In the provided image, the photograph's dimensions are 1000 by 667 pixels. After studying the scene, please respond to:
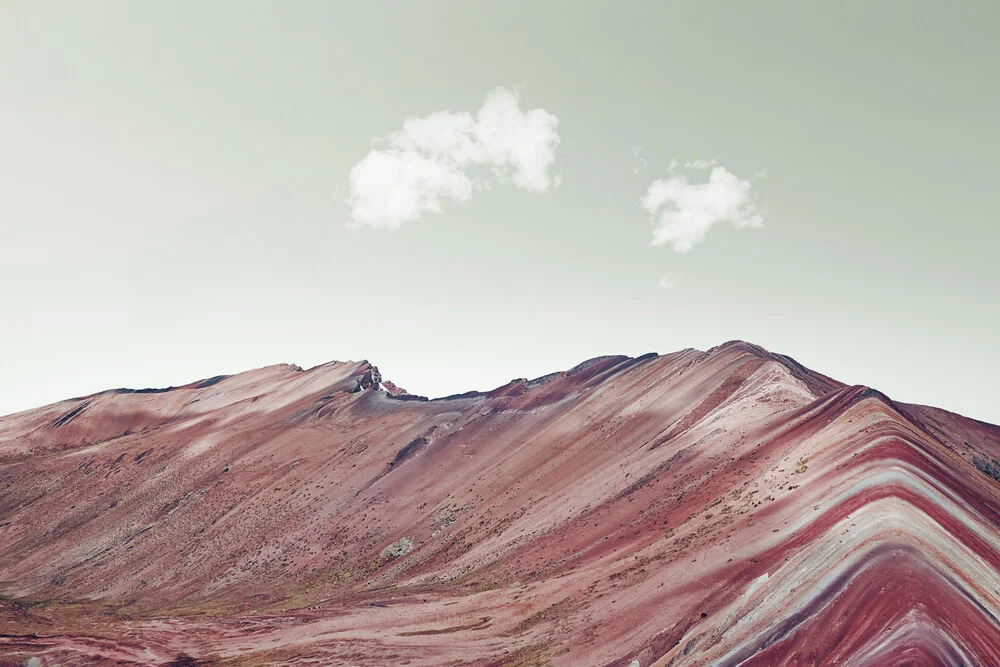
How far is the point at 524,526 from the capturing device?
48875mm

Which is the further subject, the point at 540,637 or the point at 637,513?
the point at 637,513

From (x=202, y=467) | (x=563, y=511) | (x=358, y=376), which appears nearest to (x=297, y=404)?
(x=358, y=376)

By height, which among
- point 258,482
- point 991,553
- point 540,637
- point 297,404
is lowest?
point 540,637

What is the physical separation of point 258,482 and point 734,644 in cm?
7321

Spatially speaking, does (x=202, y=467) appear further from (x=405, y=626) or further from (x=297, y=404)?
(x=405, y=626)

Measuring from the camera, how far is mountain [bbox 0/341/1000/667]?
21078 millimetres

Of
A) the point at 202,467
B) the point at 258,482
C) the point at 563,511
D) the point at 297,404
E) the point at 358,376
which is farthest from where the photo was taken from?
the point at 358,376

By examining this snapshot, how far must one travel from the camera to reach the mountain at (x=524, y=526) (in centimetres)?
2108

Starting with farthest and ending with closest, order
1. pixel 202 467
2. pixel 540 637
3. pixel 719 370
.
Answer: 1. pixel 202 467
2. pixel 719 370
3. pixel 540 637

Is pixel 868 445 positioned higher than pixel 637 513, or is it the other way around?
pixel 868 445

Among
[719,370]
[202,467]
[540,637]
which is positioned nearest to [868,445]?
[540,637]

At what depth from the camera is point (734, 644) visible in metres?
20.1

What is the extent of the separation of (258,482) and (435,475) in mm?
28571

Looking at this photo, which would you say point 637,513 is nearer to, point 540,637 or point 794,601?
point 540,637
